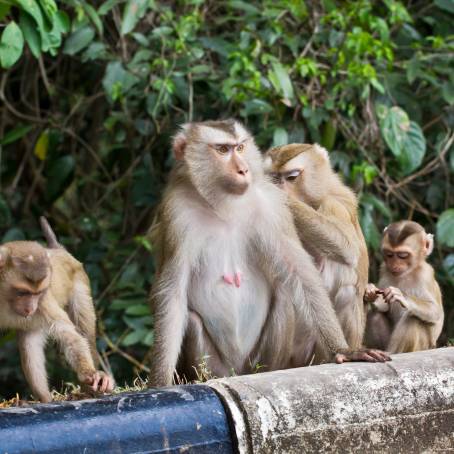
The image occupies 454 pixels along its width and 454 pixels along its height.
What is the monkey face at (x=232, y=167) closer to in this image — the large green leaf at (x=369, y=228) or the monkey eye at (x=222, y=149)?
the monkey eye at (x=222, y=149)

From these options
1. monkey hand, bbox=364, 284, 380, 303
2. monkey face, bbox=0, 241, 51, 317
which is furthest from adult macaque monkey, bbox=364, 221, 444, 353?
monkey face, bbox=0, 241, 51, 317

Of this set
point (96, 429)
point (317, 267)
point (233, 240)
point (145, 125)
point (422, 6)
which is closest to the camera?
point (96, 429)

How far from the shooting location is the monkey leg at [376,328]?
17.3 ft

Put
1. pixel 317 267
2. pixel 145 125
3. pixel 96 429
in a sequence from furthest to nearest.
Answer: pixel 145 125
pixel 317 267
pixel 96 429

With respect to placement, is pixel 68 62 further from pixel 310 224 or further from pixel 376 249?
pixel 310 224

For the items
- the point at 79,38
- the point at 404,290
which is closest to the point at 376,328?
the point at 404,290

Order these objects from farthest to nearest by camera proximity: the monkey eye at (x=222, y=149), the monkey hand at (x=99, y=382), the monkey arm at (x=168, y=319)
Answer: the monkey eye at (x=222, y=149)
the monkey arm at (x=168, y=319)
the monkey hand at (x=99, y=382)

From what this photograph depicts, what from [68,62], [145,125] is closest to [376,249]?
[145,125]

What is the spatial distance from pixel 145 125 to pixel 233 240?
9.28ft

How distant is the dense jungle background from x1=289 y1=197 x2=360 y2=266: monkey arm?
5.54 feet

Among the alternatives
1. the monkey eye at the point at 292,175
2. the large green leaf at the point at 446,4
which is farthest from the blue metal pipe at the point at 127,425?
the large green leaf at the point at 446,4

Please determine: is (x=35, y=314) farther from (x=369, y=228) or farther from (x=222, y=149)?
(x=369, y=228)

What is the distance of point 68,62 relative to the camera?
7992 millimetres

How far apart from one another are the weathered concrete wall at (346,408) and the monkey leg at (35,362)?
1.20 meters
